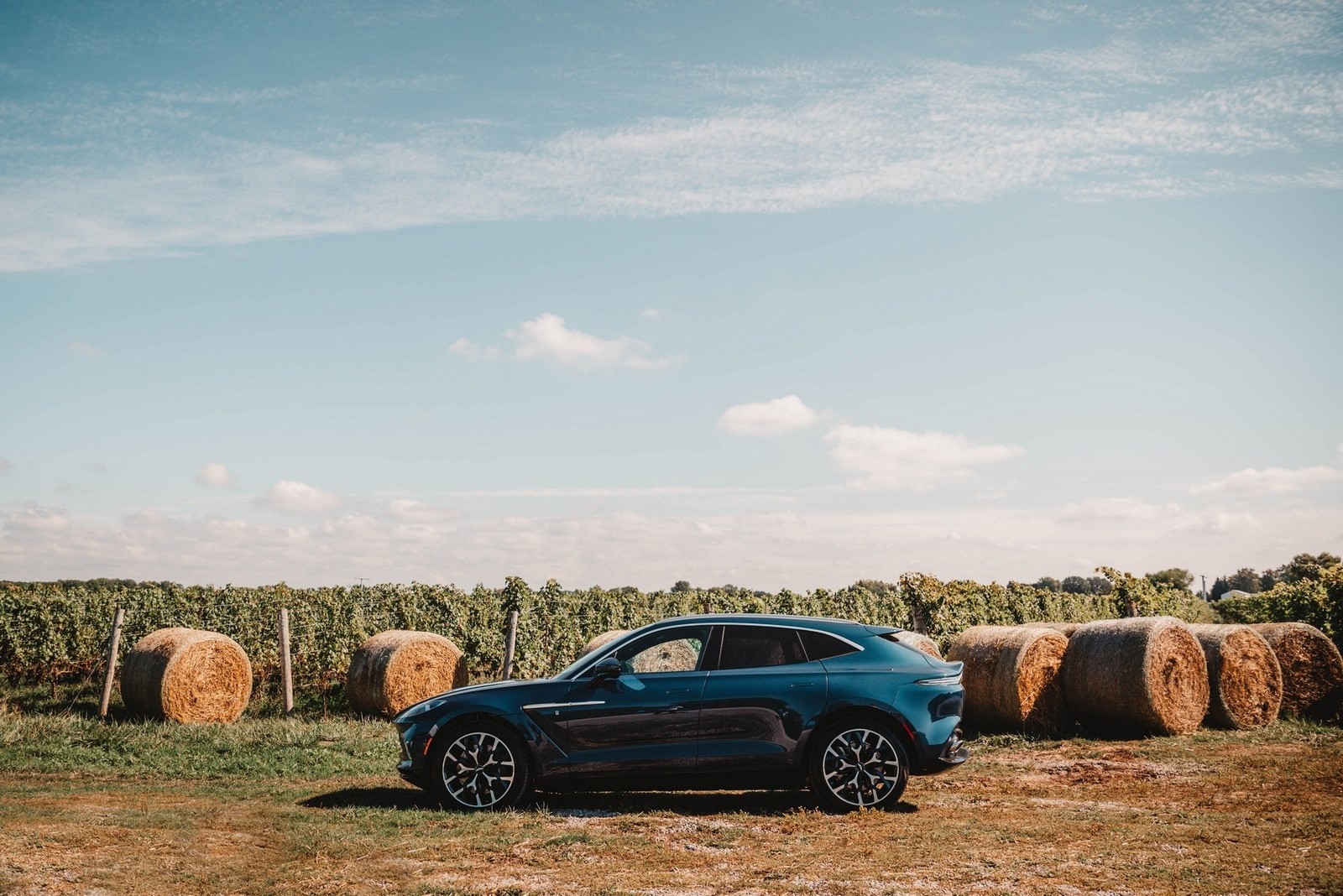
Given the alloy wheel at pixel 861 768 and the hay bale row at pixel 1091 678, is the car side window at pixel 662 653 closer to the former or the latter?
the alloy wheel at pixel 861 768

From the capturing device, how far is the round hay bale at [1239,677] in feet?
50.0

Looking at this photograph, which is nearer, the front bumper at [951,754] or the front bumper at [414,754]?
the front bumper at [951,754]

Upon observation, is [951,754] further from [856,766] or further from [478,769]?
[478,769]

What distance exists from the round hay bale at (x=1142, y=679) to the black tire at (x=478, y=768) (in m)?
9.61

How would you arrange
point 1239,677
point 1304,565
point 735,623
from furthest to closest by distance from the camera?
point 1304,565 < point 1239,677 < point 735,623

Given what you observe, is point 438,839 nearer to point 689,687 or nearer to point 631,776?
point 631,776

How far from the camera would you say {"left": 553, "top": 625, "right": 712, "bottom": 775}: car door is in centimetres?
903

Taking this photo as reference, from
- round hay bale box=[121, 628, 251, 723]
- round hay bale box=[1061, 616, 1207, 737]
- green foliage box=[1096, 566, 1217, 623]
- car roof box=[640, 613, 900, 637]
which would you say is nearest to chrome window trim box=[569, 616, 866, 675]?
car roof box=[640, 613, 900, 637]

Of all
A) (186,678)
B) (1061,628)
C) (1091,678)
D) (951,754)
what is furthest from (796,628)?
(186,678)

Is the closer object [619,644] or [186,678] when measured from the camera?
[619,644]

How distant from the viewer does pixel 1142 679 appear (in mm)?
14477

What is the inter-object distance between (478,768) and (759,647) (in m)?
2.77

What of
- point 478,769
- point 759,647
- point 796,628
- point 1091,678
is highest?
point 796,628

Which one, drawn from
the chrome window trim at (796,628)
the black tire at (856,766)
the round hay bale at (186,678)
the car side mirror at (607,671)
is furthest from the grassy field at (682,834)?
the round hay bale at (186,678)
